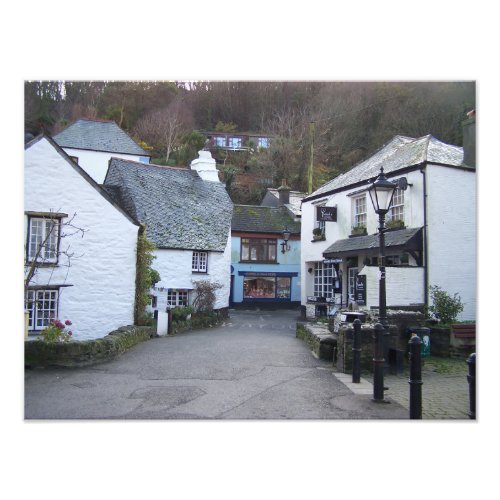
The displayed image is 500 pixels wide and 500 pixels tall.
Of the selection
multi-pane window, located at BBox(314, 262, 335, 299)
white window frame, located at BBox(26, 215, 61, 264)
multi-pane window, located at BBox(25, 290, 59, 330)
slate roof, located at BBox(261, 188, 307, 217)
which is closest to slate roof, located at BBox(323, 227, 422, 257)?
multi-pane window, located at BBox(314, 262, 335, 299)

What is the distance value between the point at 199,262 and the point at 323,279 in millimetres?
3011

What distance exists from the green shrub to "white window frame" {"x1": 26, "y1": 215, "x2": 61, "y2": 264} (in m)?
4.00

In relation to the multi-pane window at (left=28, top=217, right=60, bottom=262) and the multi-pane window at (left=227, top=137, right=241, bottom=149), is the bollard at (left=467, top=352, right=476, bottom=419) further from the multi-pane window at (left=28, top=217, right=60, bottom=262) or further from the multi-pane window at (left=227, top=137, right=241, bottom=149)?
the multi-pane window at (left=28, top=217, right=60, bottom=262)

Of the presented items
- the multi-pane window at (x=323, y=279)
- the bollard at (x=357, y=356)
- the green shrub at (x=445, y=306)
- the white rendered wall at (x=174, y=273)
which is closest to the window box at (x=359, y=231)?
the multi-pane window at (x=323, y=279)

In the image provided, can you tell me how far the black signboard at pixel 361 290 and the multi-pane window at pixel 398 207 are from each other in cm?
98

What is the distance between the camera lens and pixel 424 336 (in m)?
5.03

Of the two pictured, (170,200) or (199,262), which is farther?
(199,262)

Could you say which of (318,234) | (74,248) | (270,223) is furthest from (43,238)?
(270,223)

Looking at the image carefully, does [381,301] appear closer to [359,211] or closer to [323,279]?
[359,211]

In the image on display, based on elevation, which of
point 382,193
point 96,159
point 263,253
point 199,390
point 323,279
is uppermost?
point 96,159

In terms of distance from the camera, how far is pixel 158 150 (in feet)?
18.6

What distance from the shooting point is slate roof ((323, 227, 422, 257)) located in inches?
238
